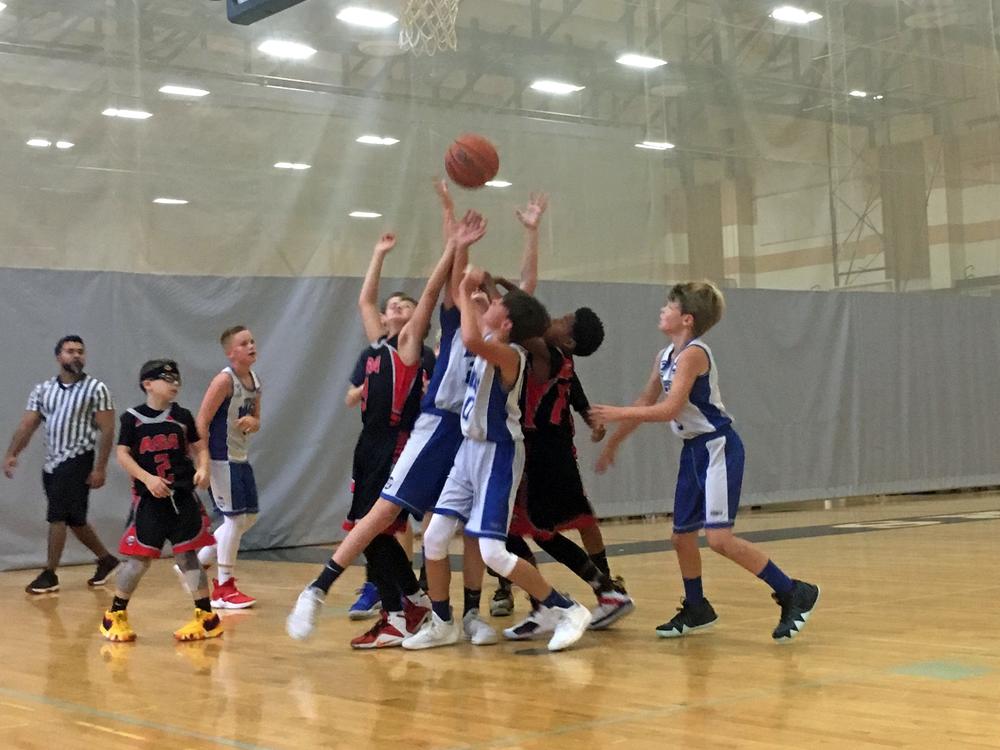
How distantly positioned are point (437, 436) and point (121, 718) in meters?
1.87

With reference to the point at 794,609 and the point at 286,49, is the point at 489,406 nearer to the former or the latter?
the point at 794,609

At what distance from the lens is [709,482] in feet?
18.0

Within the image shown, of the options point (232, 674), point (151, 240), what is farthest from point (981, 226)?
point (232, 674)

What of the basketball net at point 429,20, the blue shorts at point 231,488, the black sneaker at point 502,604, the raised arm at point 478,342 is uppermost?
the basketball net at point 429,20

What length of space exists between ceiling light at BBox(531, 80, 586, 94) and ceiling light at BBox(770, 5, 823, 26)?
296 cm

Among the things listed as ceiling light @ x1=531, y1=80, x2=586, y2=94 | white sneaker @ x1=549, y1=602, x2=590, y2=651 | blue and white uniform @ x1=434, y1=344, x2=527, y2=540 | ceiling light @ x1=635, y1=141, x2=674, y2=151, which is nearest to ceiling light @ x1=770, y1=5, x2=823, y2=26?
ceiling light @ x1=635, y1=141, x2=674, y2=151

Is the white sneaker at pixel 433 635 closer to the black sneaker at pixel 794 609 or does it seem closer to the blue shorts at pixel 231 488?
the black sneaker at pixel 794 609

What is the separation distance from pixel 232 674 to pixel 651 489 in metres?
8.42

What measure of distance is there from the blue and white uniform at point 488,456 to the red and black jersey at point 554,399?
1.78 ft

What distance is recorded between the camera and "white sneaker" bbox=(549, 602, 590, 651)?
207 inches

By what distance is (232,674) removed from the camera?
16.5ft

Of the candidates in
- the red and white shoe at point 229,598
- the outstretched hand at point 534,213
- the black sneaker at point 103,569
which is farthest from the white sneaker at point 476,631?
the black sneaker at point 103,569

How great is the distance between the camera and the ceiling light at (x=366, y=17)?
1177cm

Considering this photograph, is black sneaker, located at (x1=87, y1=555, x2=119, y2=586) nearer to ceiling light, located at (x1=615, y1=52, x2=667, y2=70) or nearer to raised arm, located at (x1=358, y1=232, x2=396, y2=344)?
raised arm, located at (x1=358, y1=232, x2=396, y2=344)
